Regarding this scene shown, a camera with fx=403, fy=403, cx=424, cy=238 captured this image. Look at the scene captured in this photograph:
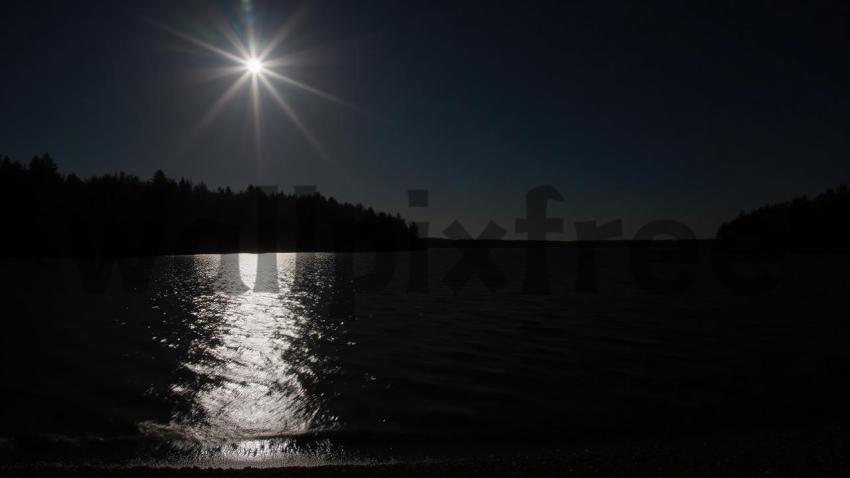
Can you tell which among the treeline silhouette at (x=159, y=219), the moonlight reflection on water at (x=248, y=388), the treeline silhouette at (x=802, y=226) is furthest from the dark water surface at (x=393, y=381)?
the treeline silhouette at (x=802, y=226)

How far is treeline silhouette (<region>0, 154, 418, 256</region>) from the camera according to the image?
85812 millimetres

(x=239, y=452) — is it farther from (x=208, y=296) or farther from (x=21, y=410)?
(x=208, y=296)

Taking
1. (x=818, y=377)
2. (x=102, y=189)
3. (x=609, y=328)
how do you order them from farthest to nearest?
(x=102, y=189)
(x=609, y=328)
(x=818, y=377)

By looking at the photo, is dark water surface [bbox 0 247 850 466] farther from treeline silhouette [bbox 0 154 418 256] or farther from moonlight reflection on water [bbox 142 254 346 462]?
treeline silhouette [bbox 0 154 418 256]

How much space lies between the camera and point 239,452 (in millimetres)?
7926

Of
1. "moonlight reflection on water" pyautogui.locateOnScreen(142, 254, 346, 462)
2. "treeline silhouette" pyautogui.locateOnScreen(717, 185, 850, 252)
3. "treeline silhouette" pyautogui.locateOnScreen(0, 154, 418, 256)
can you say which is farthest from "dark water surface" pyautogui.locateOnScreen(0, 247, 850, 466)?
"treeline silhouette" pyautogui.locateOnScreen(717, 185, 850, 252)

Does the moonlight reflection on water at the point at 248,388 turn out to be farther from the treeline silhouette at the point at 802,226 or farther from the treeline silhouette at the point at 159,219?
the treeline silhouette at the point at 802,226

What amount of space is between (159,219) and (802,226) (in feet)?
667

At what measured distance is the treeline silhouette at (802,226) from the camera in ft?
422

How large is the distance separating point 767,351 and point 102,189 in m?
136

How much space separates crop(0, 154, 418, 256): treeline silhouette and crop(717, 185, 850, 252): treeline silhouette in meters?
145

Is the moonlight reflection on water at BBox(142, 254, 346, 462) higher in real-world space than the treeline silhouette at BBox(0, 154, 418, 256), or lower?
lower

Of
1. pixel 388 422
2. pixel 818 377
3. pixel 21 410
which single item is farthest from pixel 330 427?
pixel 818 377

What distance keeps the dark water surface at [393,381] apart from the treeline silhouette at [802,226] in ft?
487
